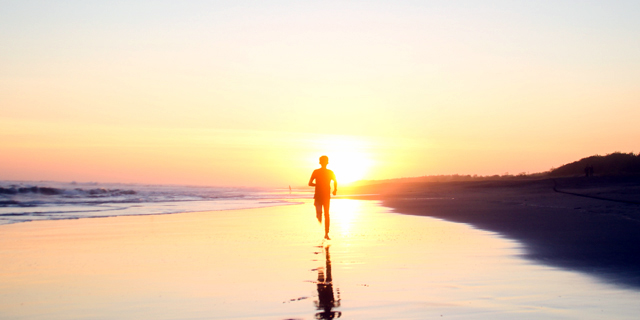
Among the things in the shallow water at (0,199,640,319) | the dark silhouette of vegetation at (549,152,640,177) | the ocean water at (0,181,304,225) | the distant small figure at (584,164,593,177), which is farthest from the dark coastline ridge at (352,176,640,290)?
the dark silhouette of vegetation at (549,152,640,177)

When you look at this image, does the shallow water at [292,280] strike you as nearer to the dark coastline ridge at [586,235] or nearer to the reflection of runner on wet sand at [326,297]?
the reflection of runner on wet sand at [326,297]

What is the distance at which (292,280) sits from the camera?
7.00 meters

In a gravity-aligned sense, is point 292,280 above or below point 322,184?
below

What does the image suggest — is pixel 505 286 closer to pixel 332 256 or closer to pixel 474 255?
pixel 474 255

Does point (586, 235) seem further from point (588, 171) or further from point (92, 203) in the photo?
point (588, 171)

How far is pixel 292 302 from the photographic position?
A: 18.7 ft

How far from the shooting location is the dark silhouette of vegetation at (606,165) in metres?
41.3

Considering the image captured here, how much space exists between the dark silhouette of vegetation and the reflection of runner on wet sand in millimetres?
37449

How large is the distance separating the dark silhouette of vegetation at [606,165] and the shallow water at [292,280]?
35.1 meters

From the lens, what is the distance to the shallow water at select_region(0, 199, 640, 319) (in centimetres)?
538

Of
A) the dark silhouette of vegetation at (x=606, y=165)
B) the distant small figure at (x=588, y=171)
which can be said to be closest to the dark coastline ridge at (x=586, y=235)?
the distant small figure at (x=588, y=171)

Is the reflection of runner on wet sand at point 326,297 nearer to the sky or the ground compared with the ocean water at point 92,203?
nearer to the ground

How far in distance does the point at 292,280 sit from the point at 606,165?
46762 millimetres

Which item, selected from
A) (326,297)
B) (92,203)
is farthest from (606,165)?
(326,297)
